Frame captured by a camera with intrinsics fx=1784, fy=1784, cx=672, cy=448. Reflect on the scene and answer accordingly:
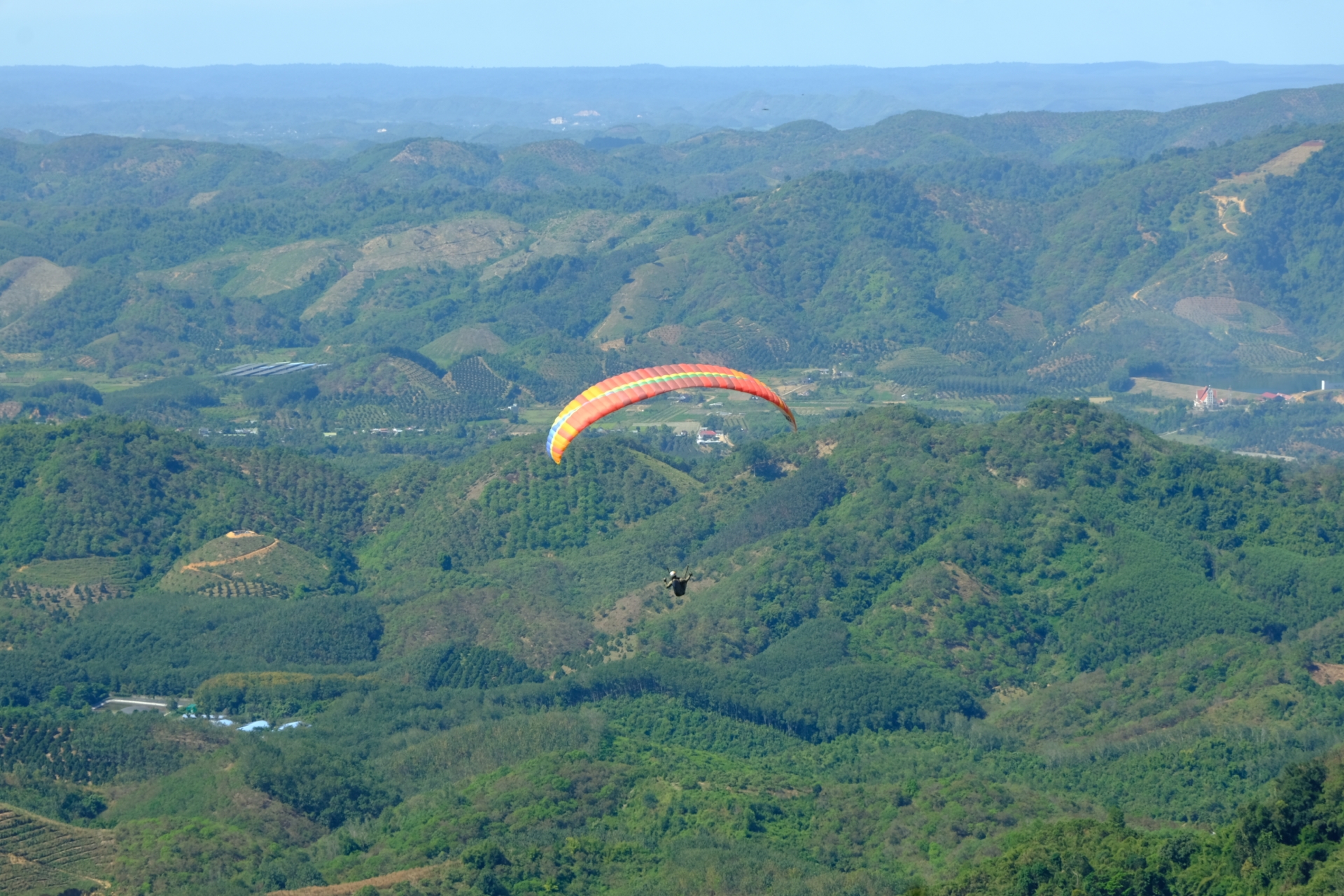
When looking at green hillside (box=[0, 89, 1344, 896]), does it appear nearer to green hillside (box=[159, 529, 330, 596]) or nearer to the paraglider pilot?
green hillside (box=[159, 529, 330, 596])

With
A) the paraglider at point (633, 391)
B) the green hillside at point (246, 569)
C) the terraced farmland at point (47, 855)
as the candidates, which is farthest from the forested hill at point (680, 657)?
the paraglider at point (633, 391)

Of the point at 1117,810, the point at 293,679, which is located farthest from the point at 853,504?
the point at 1117,810

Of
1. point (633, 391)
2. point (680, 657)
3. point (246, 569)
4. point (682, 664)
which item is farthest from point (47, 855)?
point (246, 569)

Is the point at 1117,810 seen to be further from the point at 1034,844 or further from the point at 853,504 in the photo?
the point at 853,504

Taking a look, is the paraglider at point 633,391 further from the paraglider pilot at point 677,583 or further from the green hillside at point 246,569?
the green hillside at point 246,569

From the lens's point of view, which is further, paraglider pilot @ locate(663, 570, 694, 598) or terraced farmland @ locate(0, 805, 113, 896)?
terraced farmland @ locate(0, 805, 113, 896)

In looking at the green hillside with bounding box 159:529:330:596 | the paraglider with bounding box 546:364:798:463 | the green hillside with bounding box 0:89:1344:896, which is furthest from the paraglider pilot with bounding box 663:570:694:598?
the green hillside with bounding box 159:529:330:596
